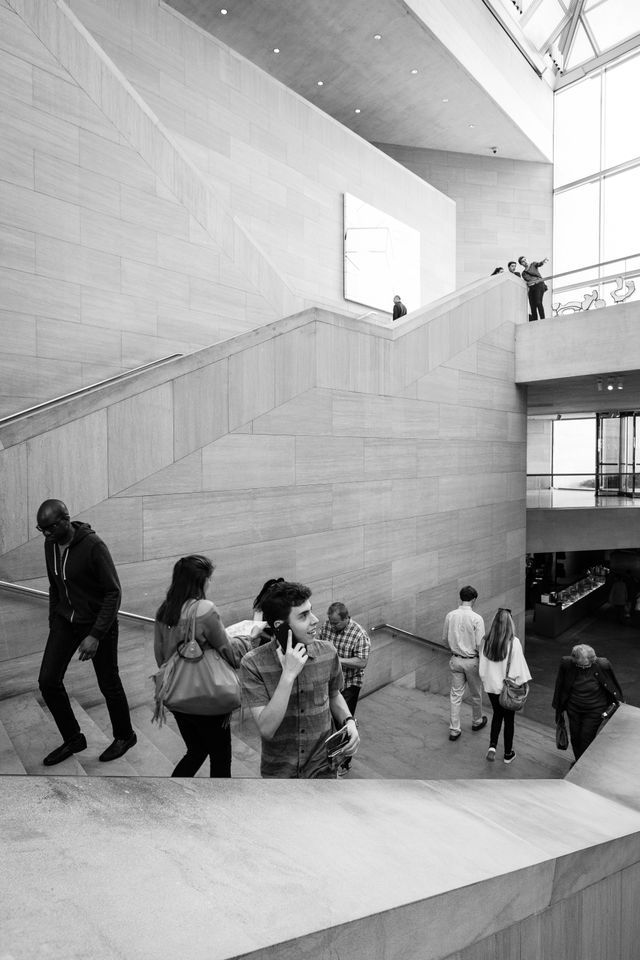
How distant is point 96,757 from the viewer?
154 inches

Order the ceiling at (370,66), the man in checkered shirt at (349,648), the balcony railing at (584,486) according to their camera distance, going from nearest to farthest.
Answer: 1. the man in checkered shirt at (349,648)
2. the ceiling at (370,66)
3. the balcony railing at (584,486)

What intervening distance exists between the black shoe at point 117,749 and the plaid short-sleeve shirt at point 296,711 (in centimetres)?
158

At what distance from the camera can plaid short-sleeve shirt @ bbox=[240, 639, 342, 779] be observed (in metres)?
2.76

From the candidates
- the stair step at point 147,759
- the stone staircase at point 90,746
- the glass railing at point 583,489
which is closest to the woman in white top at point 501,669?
the stone staircase at point 90,746

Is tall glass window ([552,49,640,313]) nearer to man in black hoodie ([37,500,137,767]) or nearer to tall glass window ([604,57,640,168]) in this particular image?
tall glass window ([604,57,640,168])

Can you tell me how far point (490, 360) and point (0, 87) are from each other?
319 inches

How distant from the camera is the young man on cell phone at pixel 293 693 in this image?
2754 millimetres

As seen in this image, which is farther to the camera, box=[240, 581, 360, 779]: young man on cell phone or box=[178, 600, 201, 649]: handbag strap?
box=[178, 600, 201, 649]: handbag strap

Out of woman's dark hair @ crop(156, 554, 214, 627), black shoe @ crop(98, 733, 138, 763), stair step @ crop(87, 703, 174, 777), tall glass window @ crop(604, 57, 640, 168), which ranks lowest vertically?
stair step @ crop(87, 703, 174, 777)

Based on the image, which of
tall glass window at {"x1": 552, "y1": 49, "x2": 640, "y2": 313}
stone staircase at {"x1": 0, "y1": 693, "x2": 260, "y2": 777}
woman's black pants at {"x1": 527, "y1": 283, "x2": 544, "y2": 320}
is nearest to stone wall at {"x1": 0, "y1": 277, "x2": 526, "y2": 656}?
woman's black pants at {"x1": 527, "y1": 283, "x2": 544, "y2": 320}

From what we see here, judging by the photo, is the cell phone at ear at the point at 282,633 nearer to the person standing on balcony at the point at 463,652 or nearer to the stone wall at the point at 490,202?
the person standing on balcony at the point at 463,652

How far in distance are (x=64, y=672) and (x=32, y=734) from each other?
2.04 ft

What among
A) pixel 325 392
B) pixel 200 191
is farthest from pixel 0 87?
pixel 325 392

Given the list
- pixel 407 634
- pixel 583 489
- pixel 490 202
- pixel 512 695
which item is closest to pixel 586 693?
pixel 512 695
